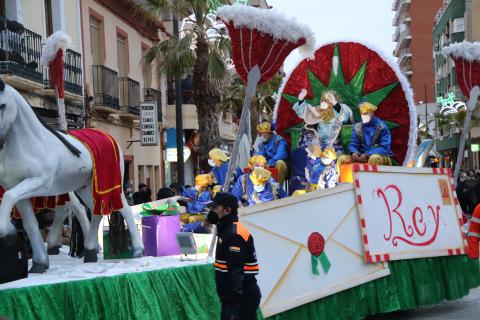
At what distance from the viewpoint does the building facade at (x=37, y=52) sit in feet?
51.9

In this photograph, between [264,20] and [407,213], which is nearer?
[264,20]

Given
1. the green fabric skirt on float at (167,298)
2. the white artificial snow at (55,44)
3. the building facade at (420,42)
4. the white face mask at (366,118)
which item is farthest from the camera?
the building facade at (420,42)

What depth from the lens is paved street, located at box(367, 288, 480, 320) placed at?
968 cm

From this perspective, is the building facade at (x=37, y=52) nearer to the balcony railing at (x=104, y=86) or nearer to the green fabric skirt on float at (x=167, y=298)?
the balcony railing at (x=104, y=86)

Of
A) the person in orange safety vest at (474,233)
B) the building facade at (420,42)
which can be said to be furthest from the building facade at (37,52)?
the building facade at (420,42)

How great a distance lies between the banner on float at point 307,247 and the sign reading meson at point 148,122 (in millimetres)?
14939

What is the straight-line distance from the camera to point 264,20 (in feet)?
25.4

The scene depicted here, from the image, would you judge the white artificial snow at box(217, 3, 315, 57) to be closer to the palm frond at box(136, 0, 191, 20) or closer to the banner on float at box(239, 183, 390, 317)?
the banner on float at box(239, 183, 390, 317)

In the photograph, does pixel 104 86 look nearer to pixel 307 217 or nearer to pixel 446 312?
pixel 446 312

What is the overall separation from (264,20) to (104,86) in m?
14.6

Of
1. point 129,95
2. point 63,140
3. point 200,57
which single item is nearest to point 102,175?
point 63,140

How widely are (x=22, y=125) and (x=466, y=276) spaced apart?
6020 mm

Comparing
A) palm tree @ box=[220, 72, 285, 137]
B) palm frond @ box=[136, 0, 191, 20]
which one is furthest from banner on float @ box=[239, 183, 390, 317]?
palm tree @ box=[220, 72, 285, 137]

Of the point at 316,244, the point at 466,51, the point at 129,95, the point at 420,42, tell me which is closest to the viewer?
the point at 316,244
